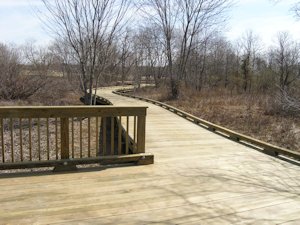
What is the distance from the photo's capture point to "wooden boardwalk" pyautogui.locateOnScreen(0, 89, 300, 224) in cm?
307

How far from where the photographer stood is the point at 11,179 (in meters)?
3.99

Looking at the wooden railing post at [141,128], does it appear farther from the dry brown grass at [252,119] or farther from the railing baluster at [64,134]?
the dry brown grass at [252,119]

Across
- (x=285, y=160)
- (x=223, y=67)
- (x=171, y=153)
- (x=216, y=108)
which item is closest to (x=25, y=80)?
(x=216, y=108)

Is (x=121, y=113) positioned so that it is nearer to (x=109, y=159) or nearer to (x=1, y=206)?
(x=109, y=159)

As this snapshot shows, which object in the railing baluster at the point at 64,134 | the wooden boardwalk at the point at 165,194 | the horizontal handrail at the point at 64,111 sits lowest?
the wooden boardwalk at the point at 165,194

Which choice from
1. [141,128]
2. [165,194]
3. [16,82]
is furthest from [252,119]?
[16,82]

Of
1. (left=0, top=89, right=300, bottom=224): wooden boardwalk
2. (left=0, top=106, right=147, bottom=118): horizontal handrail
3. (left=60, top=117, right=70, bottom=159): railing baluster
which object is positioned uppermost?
(left=0, top=106, right=147, bottom=118): horizontal handrail

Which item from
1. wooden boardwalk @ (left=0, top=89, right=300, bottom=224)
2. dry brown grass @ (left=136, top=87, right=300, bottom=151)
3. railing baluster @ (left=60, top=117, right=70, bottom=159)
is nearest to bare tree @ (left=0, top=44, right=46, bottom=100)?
dry brown grass @ (left=136, top=87, right=300, bottom=151)

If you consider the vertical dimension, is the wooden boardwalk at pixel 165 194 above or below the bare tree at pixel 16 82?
below

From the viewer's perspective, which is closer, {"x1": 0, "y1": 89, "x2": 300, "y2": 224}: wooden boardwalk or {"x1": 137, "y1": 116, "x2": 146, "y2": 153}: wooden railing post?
{"x1": 0, "y1": 89, "x2": 300, "y2": 224}: wooden boardwalk

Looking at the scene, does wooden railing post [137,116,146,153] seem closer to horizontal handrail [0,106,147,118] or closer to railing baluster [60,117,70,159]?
horizontal handrail [0,106,147,118]

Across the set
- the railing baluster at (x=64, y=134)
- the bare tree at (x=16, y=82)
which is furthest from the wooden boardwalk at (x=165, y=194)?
the bare tree at (x=16, y=82)

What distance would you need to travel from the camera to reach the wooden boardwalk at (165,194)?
3074 mm

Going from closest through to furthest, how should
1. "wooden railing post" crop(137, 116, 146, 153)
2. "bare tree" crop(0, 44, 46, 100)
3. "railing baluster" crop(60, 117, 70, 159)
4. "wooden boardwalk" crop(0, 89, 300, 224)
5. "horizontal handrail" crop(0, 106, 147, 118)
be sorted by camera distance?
1. "wooden boardwalk" crop(0, 89, 300, 224)
2. "horizontal handrail" crop(0, 106, 147, 118)
3. "railing baluster" crop(60, 117, 70, 159)
4. "wooden railing post" crop(137, 116, 146, 153)
5. "bare tree" crop(0, 44, 46, 100)
